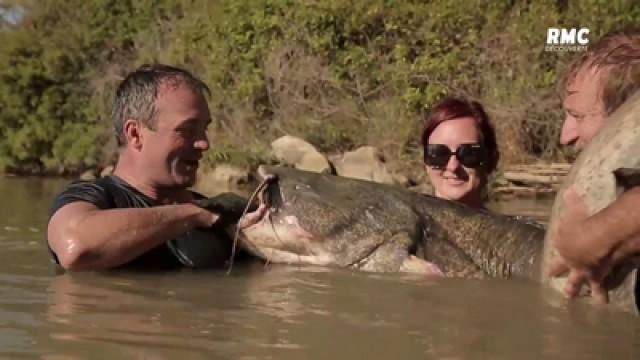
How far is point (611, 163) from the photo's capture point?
9.66 ft

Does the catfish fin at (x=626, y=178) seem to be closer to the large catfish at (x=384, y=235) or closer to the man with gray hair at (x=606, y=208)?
the man with gray hair at (x=606, y=208)

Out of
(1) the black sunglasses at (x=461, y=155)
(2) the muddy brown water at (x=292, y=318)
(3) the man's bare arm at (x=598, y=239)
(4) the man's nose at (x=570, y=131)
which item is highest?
(4) the man's nose at (x=570, y=131)

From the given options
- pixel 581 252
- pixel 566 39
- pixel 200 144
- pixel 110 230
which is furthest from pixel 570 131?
pixel 566 39

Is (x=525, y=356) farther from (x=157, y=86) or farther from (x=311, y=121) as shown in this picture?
(x=311, y=121)

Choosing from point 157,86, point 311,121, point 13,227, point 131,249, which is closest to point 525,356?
point 131,249

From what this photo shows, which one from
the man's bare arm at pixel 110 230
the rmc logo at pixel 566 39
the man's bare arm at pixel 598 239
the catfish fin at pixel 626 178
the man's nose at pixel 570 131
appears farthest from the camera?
the rmc logo at pixel 566 39

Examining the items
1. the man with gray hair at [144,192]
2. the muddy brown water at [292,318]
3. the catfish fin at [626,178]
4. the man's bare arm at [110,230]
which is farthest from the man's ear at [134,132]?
the catfish fin at [626,178]

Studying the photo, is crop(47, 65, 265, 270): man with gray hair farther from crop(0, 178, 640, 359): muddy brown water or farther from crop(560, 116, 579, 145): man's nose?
crop(560, 116, 579, 145): man's nose

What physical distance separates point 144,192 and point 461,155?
4.31 feet

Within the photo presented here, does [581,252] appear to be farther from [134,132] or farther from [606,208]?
[134,132]

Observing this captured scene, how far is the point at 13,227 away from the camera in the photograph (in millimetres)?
7039

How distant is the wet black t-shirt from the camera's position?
3912mm

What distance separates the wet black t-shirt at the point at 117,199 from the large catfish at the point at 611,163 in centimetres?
161

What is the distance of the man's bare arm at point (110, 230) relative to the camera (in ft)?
12.2
